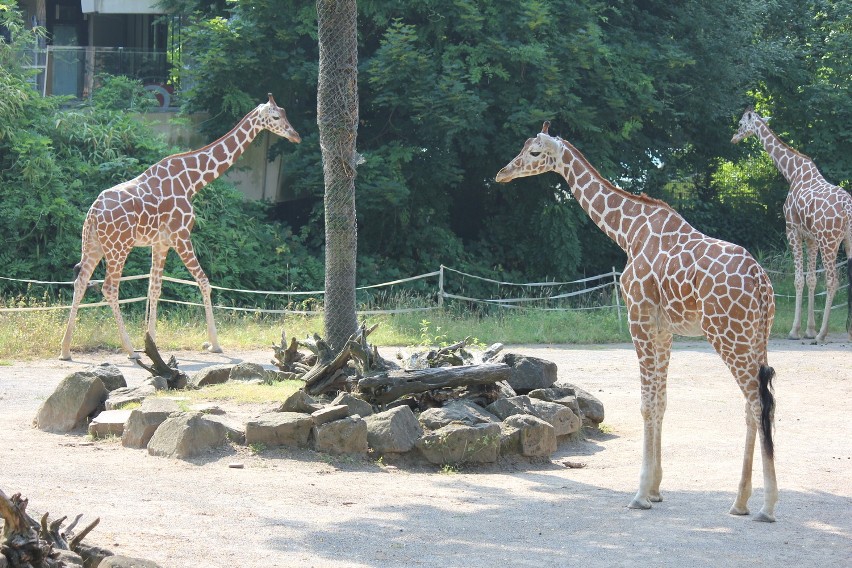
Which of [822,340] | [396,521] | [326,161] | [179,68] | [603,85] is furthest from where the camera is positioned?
[179,68]

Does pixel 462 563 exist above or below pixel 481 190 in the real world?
below

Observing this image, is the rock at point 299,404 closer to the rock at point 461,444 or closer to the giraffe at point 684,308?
the rock at point 461,444

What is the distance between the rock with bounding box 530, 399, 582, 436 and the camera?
10.5 meters

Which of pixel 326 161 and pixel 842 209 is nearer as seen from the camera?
pixel 326 161

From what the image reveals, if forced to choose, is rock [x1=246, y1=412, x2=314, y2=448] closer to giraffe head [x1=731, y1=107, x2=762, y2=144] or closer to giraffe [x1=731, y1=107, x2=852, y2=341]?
giraffe [x1=731, y1=107, x2=852, y2=341]

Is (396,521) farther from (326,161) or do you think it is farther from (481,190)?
(481,190)

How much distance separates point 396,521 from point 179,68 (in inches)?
708

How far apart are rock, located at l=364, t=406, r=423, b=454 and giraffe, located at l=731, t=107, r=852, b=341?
1043 centimetres

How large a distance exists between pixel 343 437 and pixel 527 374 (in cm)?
267

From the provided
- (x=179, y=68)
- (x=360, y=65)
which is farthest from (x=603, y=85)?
(x=179, y=68)

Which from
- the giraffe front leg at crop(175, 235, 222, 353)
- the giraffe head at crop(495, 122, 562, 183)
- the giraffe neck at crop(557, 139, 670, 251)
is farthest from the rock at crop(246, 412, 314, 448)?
the giraffe front leg at crop(175, 235, 222, 353)

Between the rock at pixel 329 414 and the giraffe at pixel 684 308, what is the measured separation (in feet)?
9.24

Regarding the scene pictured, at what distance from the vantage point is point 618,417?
12.1 m

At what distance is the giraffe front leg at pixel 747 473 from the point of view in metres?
7.93
